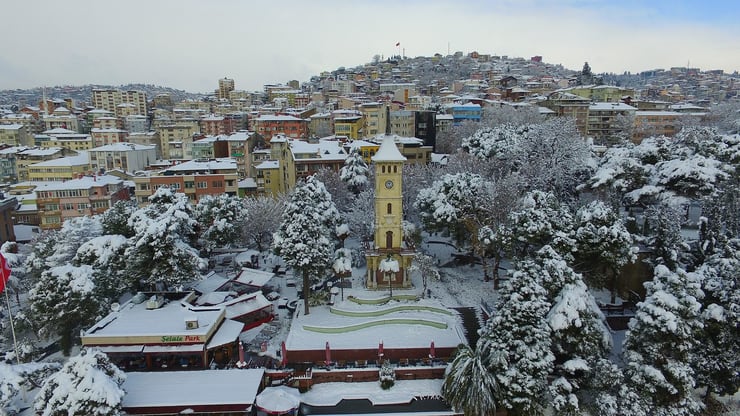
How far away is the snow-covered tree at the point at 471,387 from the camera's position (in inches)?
881

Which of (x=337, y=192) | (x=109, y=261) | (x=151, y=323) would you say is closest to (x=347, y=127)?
(x=337, y=192)

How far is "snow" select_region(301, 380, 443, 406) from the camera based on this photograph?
82.1 ft

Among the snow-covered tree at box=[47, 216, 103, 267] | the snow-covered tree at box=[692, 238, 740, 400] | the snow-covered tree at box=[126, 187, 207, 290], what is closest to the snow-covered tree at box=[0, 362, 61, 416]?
the snow-covered tree at box=[126, 187, 207, 290]

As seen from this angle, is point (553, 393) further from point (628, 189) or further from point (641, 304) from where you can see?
point (628, 189)

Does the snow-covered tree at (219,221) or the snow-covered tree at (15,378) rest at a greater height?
the snow-covered tree at (219,221)

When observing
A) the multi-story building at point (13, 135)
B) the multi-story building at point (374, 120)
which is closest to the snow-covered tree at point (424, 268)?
the multi-story building at point (374, 120)

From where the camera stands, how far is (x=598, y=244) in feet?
96.8

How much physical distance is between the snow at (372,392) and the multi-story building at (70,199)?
137 ft

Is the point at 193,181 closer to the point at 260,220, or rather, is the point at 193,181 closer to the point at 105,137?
the point at 260,220

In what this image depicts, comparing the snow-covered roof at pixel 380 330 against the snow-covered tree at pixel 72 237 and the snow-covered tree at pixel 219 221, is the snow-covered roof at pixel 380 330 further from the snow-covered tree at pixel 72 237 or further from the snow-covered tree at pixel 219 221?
the snow-covered tree at pixel 72 237

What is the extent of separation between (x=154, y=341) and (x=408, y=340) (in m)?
14.8

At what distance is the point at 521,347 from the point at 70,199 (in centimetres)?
5230

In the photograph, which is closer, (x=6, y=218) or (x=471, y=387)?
(x=471, y=387)

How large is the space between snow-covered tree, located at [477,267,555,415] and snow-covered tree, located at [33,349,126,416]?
17760mm
